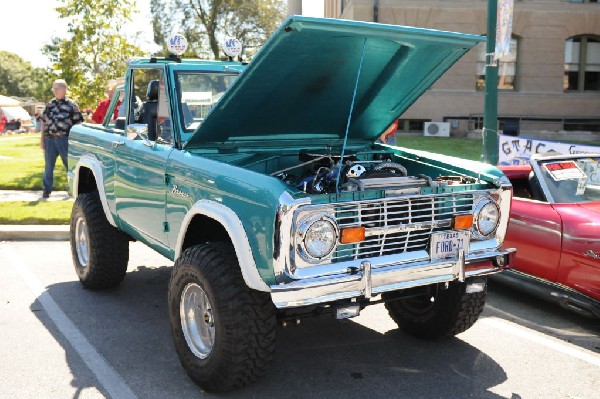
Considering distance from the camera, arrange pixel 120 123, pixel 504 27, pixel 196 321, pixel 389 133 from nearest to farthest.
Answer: pixel 196 321 < pixel 120 123 < pixel 389 133 < pixel 504 27

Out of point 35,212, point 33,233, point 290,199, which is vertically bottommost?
point 33,233

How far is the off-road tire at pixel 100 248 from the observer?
594 centimetres

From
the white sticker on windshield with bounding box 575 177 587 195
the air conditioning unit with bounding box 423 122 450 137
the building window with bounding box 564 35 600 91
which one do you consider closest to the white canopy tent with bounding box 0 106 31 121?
the air conditioning unit with bounding box 423 122 450 137

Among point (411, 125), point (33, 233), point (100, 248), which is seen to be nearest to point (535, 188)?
point (100, 248)

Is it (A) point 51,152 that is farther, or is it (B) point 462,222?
(A) point 51,152

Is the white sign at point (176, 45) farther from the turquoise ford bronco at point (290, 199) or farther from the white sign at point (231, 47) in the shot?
the white sign at point (231, 47)

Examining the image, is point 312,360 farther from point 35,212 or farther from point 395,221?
point 35,212

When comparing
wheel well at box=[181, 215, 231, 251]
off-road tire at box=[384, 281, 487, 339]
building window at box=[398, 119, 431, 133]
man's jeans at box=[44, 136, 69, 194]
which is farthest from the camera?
building window at box=[398, 119, 431, 133]

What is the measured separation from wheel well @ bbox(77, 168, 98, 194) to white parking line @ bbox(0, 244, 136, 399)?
3.28 ft

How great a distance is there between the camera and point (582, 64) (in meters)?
28.8

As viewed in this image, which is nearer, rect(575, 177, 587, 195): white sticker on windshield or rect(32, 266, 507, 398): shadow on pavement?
rect(32, 266, 507, 398): shadow on pavement

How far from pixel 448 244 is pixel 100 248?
10.7ft

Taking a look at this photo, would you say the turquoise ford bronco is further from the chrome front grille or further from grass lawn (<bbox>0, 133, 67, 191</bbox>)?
grass lawn (<bbox>0, 133, 67, 191</bbox>)

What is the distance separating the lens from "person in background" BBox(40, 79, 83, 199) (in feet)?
34.4
